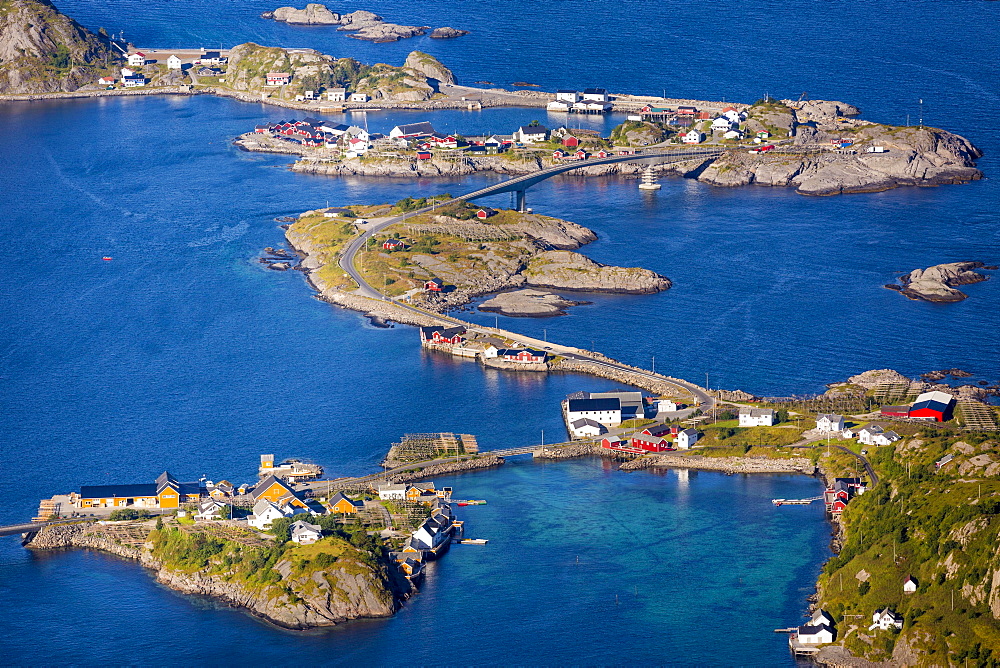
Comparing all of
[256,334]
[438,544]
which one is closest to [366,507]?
[438,544]

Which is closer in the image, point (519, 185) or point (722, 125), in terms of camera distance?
point (519, 185)

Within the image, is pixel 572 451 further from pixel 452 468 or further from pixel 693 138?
pixel 693 138

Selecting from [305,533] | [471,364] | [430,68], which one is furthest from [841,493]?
[430,68]

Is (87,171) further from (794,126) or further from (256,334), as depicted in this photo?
(794,126)

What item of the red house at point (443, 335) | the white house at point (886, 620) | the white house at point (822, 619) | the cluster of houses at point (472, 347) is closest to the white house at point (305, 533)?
the white house at point (822, 619)

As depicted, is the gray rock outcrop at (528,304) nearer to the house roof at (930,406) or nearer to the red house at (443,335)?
the red house at (443,335)

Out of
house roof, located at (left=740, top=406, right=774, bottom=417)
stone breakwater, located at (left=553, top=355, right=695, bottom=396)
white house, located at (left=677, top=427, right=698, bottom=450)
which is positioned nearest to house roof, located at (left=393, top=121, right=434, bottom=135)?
stone breakwater, located at (left=553, top=355, right=695, bottom=396)
